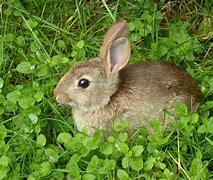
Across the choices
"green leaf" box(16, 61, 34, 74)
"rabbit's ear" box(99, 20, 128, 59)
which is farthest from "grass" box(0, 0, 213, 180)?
"rabbit's ear" box(99, 20, 128, 59)

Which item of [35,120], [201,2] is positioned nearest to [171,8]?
[201,2]

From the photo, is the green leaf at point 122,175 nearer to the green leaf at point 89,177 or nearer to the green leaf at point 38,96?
the green leaf at point 89,177

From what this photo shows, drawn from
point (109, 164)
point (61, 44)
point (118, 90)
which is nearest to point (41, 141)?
point (109, 164)

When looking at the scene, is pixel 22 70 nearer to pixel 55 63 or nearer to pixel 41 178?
pixel 55 63

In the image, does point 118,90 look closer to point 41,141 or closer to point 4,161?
point 41,141

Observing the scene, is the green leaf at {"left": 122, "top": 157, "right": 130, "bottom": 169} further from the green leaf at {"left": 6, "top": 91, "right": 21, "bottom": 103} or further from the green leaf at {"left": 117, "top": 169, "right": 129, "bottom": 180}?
the green leaf at {"left": 6, "top": 91, "right": 21, "bottom": 103}

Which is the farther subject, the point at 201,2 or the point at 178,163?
the point at 201,2
